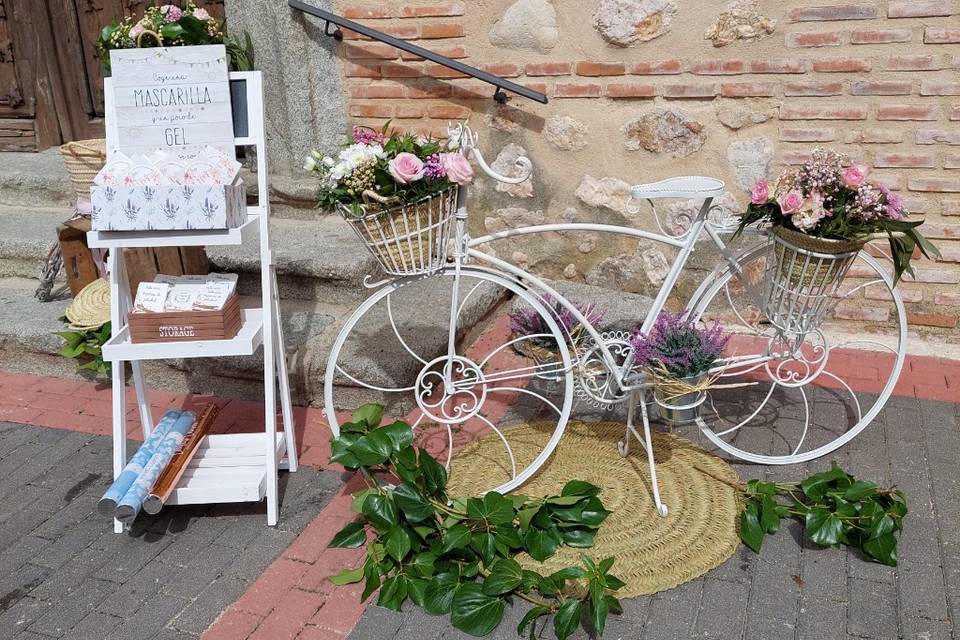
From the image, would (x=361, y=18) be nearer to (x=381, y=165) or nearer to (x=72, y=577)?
(x=381, y=165)

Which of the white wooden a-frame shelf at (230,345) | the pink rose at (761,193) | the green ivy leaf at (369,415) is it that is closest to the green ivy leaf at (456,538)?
the green ivy leaf at (369,415)

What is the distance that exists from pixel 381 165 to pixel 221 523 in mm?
1464

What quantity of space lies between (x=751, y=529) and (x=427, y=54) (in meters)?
2.91

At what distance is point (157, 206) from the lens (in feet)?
8.54

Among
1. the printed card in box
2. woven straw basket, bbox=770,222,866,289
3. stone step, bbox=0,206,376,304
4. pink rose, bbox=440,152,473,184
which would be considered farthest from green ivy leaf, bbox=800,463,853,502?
stone step, bbox=0,206,376,304

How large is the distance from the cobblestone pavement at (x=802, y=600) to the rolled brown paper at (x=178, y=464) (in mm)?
862

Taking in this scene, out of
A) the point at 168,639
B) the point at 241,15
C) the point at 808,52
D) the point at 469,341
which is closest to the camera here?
the point at 168,639

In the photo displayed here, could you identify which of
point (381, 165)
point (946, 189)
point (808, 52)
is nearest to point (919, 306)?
point (946, 189)

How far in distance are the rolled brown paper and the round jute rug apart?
3.32 ft

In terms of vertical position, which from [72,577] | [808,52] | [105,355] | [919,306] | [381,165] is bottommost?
[72,577]

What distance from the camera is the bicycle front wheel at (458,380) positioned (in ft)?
9.58

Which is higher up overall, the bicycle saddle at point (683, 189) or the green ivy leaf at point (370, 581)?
the bicycle saddle at point (683, 189)

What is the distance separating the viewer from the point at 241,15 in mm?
4672

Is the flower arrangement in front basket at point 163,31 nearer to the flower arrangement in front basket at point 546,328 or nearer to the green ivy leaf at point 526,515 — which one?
the flower arrangement in front basket at point 546,328
